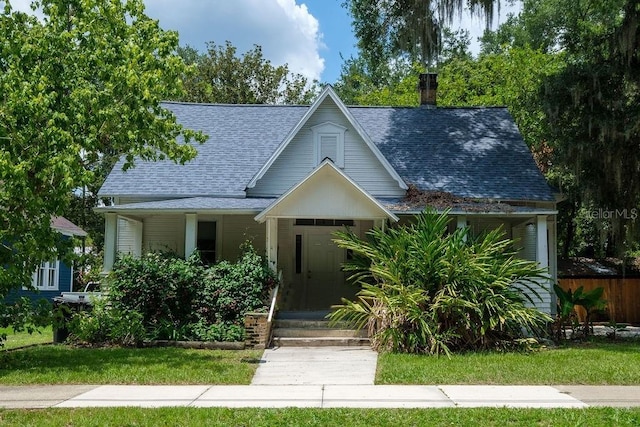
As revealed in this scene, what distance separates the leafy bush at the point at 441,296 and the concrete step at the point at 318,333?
17.5 inches

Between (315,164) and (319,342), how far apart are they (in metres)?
5.73

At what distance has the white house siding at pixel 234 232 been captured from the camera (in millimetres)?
17656

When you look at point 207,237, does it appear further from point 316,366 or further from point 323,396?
point 323,396

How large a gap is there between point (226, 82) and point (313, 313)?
785 inches

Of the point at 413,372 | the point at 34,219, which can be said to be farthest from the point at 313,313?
the point at 34,219

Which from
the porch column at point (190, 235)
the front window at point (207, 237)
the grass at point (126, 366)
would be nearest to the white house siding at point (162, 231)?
the front window at point (207, 237)

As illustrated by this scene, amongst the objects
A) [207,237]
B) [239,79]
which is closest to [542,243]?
[207,237]

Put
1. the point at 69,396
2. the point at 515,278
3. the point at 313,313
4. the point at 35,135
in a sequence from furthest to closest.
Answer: the point at 313,313 → the point at 515,278 → the point at 35,135 → the point at 69,396

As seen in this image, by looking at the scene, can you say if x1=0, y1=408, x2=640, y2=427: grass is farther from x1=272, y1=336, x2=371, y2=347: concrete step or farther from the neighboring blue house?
the neighboring blue house

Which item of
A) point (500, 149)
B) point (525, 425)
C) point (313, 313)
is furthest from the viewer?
point (500, 149)

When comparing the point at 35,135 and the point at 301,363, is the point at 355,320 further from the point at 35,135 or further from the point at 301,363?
the point at 35,135

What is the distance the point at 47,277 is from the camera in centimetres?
2867

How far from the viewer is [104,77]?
11.8 m

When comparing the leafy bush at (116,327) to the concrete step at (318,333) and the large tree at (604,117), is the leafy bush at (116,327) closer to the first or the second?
the concrete step at (318,333)
